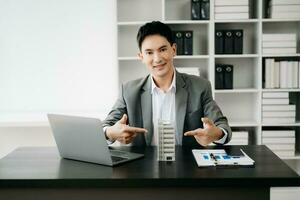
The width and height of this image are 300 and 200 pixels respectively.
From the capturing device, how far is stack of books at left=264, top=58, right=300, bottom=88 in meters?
3.48

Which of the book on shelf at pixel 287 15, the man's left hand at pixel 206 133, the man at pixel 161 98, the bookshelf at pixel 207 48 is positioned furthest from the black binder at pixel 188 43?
the man's left hand at pixel 206 133

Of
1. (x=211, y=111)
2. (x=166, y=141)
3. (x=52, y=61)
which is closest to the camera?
(x=166, y=141)

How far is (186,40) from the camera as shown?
3443mm

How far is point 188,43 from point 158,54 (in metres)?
1.23

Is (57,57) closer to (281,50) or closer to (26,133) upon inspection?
(26,133)

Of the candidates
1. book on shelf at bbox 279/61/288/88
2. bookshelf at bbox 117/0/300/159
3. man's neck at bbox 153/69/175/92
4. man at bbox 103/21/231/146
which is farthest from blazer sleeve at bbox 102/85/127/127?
book on shelf at bbox 279/61/288/88

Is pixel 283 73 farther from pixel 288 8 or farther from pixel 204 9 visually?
pixel 204 9

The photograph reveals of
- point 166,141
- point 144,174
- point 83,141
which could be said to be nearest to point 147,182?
point 144,174

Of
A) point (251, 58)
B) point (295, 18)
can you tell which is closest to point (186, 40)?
point (251, 58)

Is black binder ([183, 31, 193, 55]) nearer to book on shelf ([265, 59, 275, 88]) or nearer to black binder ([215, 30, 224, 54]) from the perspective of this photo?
black binder ([215, 30, 224, 54])

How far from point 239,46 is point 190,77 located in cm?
125

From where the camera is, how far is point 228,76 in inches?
138

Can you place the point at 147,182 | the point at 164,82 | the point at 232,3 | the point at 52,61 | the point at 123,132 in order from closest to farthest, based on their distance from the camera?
the point at 147,182 → the point at 123,132 → the point at 164,82 → the point at 232,3 → the point at 52,61

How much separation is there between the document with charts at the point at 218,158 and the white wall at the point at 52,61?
2.09 meters
